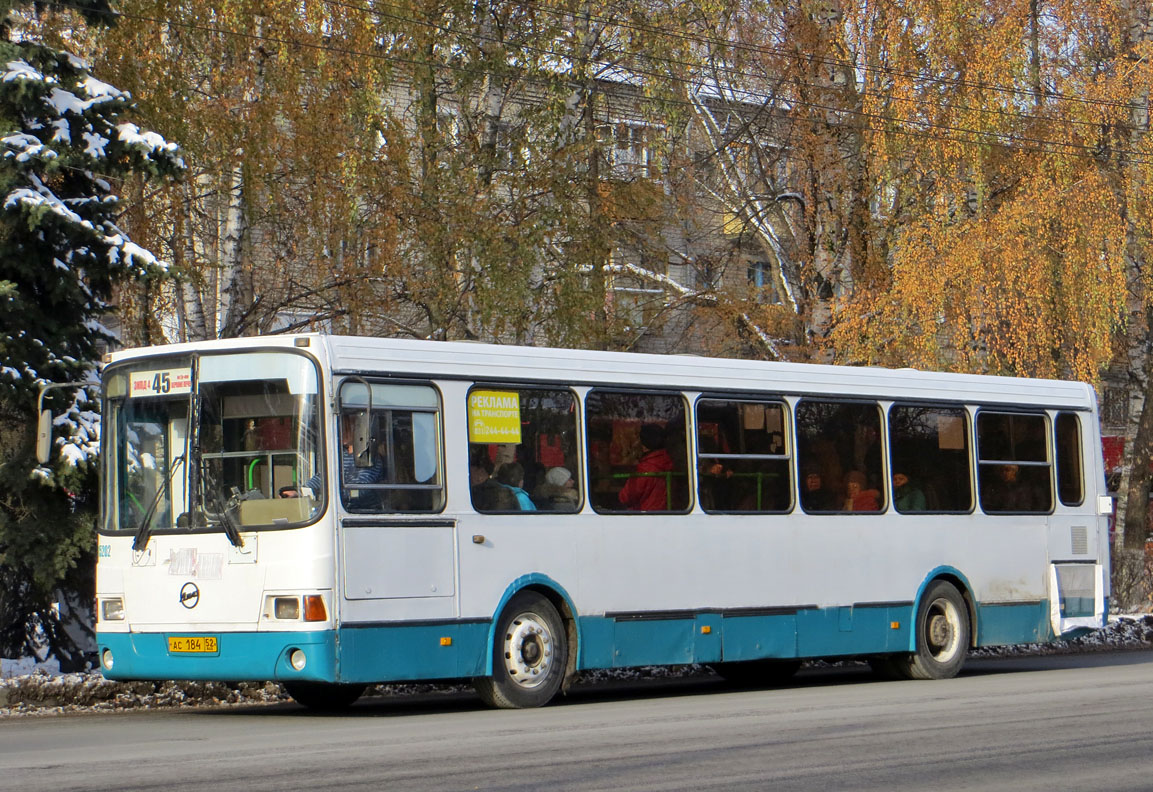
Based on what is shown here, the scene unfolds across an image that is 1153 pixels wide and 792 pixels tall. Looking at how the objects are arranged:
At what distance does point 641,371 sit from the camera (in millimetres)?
14898

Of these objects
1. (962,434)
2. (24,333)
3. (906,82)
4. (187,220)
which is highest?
(906,82)

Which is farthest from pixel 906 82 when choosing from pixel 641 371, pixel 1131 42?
pixel 641 371

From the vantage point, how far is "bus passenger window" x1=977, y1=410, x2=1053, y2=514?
17.9 metres

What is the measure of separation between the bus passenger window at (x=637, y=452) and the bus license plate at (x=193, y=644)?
3255mm

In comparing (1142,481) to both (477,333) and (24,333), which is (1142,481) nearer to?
(477,333)

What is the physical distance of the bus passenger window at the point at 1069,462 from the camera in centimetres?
1870

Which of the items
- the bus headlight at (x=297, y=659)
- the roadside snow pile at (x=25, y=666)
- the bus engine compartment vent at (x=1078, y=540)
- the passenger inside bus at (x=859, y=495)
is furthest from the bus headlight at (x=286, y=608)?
the bus engine compartment vent at (x=1078, y=540)

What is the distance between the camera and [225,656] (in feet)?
41.9

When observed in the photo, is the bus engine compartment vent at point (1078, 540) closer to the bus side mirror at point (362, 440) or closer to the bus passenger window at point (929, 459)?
the bus passenger window at point (929, 459)

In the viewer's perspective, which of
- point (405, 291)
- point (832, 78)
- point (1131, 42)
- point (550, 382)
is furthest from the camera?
point (1131, 42)

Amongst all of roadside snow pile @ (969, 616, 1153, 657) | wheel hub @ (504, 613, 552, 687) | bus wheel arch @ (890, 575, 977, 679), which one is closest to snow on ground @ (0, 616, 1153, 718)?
wheel hub @ (504, 613, 552, 687)

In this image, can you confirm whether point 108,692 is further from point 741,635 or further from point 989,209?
point 989,209

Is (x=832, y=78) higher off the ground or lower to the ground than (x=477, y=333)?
higher

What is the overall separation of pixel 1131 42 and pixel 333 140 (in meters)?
15.8
